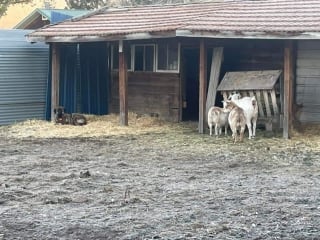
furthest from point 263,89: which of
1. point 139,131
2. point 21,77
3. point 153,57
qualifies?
point 21,77

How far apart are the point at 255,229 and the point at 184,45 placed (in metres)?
11.2

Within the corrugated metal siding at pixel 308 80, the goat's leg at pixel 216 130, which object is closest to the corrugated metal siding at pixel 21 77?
the goat's leg at pixel 216 130

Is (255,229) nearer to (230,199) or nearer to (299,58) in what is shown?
(230,199)

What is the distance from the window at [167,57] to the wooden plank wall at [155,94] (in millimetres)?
210

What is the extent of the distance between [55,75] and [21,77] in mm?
1073

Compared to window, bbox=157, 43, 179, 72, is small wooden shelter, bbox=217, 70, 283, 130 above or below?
below

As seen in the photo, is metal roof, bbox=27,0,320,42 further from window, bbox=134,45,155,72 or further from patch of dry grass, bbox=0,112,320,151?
patch of dry grass, bbox=0,112,320,151

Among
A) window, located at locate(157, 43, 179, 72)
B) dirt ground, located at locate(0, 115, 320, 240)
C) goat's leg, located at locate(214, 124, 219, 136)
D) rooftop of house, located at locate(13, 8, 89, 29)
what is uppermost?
rooftop of house, located at locate(13, 8, 89, 29)

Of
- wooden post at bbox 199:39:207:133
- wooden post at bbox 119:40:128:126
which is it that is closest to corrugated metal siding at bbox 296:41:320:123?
wooden post at bbox 199:39:207:133

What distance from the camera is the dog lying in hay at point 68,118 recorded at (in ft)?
55.7

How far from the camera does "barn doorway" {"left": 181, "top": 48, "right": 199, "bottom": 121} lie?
17672 millimetres

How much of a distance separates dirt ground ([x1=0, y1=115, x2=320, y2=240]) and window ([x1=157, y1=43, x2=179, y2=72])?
11.1 feet

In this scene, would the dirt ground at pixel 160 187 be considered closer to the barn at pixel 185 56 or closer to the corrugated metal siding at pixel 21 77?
the barn at pixel 185 56

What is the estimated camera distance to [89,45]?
62.8 ft
